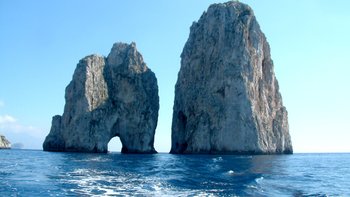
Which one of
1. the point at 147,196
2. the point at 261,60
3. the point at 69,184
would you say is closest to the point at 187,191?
the point at 147,196

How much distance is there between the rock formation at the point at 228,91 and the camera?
92062mm

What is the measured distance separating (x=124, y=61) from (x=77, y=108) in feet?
66.0

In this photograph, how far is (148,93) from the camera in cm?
10850

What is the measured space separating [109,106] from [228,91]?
1204 inches

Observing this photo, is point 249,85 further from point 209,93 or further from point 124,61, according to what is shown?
point 124,61

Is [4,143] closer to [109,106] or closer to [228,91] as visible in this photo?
[109,106]

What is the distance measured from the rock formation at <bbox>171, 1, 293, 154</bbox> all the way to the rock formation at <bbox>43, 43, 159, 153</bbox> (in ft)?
29.7

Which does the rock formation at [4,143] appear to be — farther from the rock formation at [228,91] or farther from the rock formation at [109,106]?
the rock formation at [228,91]

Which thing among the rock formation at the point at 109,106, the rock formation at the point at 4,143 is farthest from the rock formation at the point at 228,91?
the rock formation at the point at 4,143

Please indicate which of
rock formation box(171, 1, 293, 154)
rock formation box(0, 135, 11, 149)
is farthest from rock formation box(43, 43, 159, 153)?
rock formation box(0, 135, 11, 149)

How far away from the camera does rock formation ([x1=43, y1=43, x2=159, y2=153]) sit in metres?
96.6

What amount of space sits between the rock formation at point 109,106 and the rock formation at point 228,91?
906 centimetres

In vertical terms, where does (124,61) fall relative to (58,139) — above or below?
above

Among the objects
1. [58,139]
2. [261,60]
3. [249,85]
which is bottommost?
[58,139]
